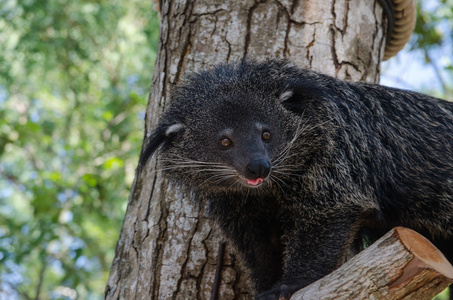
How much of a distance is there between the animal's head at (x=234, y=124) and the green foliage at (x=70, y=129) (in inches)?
138

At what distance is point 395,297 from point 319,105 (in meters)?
1.35

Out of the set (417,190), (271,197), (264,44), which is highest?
(264,44)

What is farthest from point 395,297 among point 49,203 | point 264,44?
point 49,203

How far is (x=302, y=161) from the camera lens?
3.07m

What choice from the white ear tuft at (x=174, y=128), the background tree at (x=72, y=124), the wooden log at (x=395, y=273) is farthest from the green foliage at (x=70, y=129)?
the wooden log at (x=395, y=273)

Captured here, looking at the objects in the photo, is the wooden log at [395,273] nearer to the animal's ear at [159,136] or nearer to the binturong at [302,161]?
the binturong at [302,161]

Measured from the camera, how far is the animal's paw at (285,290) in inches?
105

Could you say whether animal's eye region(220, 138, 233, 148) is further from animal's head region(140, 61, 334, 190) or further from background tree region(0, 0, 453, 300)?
background tree region(0, 0, 453, 300)

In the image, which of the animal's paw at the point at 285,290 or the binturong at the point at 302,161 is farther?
the binturong at the point at 302,161

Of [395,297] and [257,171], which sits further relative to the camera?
[257,171]

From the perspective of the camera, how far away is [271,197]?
317 cm

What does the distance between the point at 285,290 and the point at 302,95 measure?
4.07 ft

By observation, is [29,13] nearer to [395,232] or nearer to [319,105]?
[319,105]

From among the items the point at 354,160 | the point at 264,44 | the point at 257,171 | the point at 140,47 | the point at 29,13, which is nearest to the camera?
the point at 257,171
